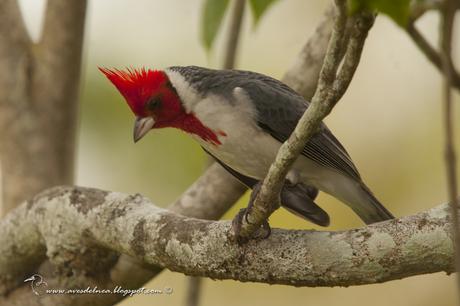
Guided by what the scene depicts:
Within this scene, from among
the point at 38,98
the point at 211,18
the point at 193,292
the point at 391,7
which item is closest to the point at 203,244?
the point at 211,18

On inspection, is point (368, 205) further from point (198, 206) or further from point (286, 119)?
point (198, 206)

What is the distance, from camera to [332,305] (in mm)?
5402

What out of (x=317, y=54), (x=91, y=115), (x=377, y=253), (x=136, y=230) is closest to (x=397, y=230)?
(x=377, y=253)

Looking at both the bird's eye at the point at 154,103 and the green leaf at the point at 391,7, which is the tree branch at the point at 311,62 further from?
the green leaf at the point at 391,7

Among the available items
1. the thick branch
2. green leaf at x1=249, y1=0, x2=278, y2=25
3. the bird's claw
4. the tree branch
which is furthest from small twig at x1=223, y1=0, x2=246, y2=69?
green leaf at x1=249, y1=0, x2=278, y2=25

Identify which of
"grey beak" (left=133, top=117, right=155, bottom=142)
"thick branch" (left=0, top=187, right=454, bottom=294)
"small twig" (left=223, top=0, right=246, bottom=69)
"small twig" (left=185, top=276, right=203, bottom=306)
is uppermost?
"small twig" (left=223, top=0, right=246, bottom=69)

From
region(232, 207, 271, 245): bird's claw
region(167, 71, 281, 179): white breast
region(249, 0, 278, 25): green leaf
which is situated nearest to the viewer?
region(249, 0, 278, 25): green leaf

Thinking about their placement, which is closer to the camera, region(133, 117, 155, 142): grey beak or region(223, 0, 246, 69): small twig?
region(133, 117, 155, 142): grey beak

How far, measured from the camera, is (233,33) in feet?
13.0

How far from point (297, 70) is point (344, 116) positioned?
1.83 metres

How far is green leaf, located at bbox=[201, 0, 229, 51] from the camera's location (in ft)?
8.91

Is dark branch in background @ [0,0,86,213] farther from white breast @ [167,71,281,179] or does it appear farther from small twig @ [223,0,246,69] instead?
white breast @ [167,71,281,179]

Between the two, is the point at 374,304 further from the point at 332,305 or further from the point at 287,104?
the point at 287,104

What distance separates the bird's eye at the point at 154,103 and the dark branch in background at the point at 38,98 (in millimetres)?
848
